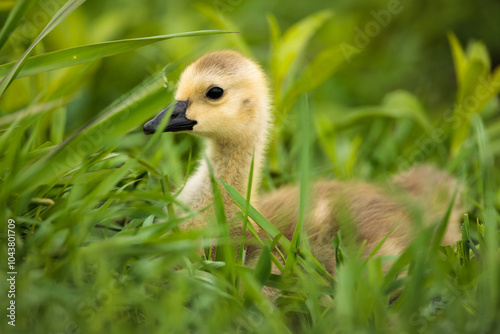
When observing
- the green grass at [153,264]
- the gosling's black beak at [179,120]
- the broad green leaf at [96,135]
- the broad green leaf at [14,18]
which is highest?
the broad green leaf at [14,18]

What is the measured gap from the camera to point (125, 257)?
54.1 inches

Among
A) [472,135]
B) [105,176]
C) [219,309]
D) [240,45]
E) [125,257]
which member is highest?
[240,45]

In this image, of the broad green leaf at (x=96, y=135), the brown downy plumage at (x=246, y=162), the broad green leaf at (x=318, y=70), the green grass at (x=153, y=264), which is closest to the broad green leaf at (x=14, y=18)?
the green grass at (x=153, y=264)

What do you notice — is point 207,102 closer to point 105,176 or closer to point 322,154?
point 105,176

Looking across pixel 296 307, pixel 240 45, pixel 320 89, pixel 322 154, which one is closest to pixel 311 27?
pixel 240 45

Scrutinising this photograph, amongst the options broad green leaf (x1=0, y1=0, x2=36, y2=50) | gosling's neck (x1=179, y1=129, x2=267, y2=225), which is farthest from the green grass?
gosling's neck (x1=179, y1=129, x2=267, y2=225)

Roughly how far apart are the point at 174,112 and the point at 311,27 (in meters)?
0.95

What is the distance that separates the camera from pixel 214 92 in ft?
6.72

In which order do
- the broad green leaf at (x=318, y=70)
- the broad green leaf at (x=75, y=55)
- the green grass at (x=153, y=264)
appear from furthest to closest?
the broad green leaf at (x=318, y=70) → the broad green leaf at (x=75, y=55) → the green grass at (x=153, y=264)

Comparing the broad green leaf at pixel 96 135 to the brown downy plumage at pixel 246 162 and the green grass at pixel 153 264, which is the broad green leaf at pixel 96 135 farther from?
the brown downy plumage at pixel 246 162

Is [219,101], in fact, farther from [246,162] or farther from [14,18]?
Result: [14,18]

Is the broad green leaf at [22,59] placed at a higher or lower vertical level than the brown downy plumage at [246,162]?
higher

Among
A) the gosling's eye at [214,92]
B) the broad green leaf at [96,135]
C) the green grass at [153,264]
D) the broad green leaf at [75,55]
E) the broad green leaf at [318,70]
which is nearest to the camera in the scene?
the green grass at [153,264]

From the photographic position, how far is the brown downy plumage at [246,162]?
1.93 meters
